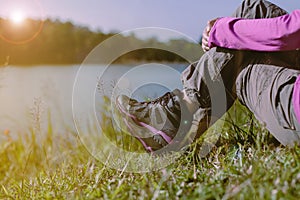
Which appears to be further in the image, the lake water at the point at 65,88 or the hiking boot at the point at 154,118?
the lake water at the point at 65,88

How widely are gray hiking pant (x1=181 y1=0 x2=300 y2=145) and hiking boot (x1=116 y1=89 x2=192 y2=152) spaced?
0.07m

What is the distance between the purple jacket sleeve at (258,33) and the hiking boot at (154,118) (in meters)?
0.26

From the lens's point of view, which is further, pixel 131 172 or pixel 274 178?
pixel 131 172

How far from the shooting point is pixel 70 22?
12.5 feet

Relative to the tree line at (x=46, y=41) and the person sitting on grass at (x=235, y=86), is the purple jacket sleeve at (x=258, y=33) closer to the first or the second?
the person sitting on grass at (x=235, y=86)

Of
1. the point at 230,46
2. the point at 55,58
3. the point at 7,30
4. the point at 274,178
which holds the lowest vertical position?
the point at 274,178

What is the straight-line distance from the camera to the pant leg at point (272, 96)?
4.79 ft

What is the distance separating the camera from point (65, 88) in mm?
3814

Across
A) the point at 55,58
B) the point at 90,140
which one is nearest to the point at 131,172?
the point at 90,140

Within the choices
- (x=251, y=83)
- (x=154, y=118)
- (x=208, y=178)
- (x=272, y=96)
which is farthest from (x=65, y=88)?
(x=208, y=178)

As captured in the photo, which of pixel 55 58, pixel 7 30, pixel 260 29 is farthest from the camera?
pixel 55 58

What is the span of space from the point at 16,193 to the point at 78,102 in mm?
1186

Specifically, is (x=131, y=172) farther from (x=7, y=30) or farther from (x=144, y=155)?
(x=7, y=30)

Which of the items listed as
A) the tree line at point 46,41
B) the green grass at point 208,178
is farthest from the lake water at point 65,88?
the green grass at point 208,178
